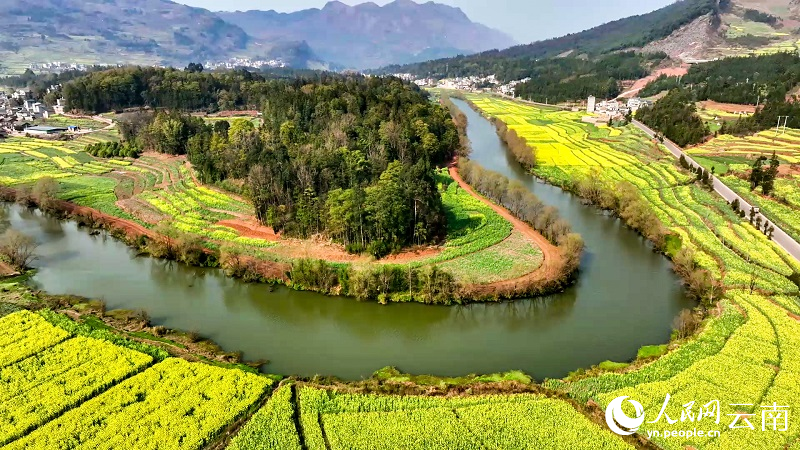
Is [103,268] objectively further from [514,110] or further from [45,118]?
[514,110]

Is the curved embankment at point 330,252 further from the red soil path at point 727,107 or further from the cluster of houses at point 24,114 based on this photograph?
the red soil path at point 727,107

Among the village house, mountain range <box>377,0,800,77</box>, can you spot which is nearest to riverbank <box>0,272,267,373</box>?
the village house

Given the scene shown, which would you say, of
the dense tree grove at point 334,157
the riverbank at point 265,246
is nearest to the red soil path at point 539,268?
the riverbank at point 265,246

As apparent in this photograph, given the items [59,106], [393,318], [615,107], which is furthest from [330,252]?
[59,106]

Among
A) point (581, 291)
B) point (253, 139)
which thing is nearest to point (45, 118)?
point (253, 139)

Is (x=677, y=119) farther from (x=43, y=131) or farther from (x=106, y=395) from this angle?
(x=43, y=131)

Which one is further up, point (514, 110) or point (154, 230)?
point (514, 110)

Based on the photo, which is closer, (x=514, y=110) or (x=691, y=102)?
(x=691, y=102)
